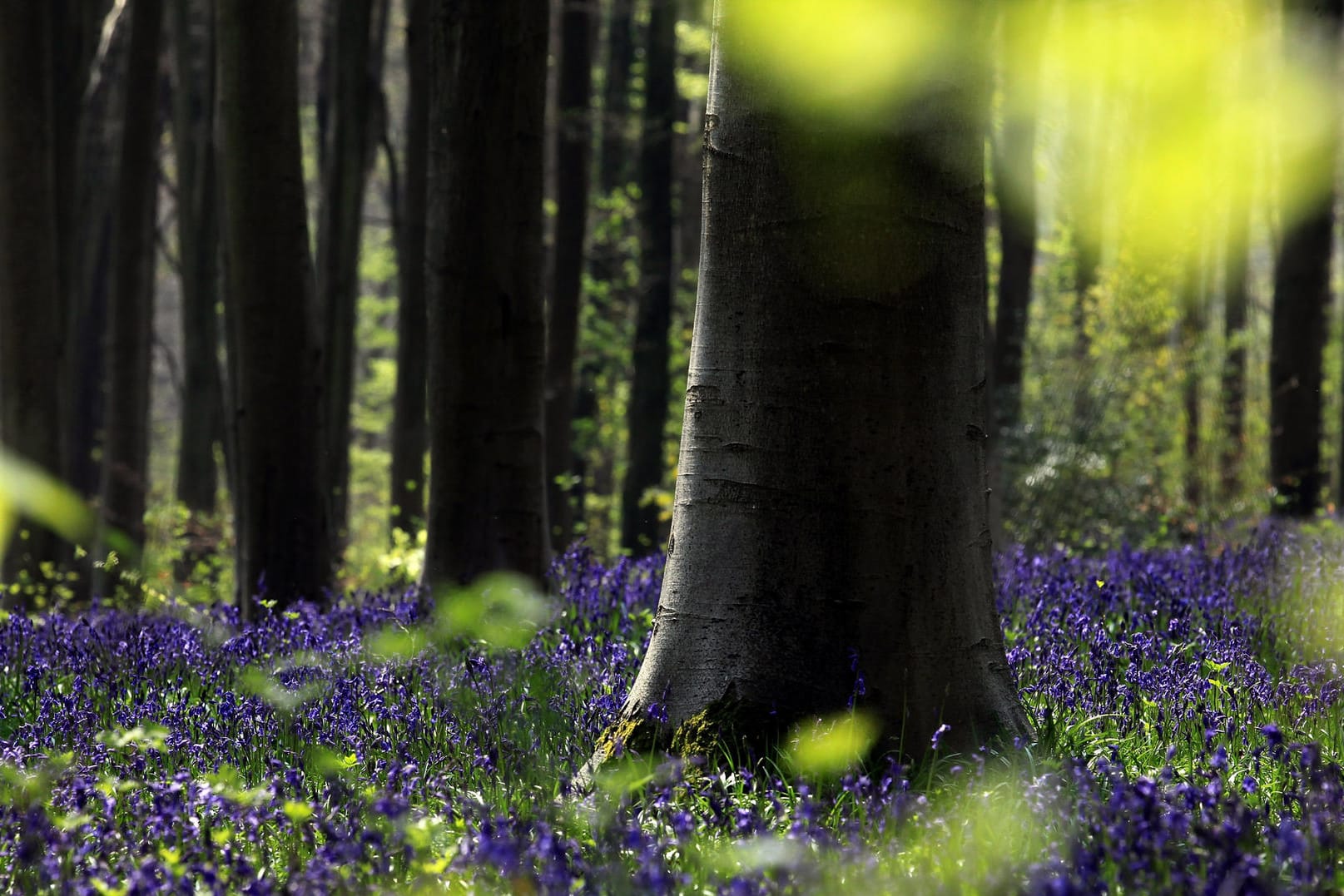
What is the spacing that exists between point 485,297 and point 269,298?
4.84 ft

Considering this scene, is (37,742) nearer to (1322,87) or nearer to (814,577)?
(814,577)

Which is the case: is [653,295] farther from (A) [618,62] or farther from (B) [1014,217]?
(A) [618,62]

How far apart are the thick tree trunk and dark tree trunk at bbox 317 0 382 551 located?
29.9 ft

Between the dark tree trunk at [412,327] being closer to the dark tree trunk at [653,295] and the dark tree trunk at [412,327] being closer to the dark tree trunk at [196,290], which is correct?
the dark tree trunk at [196,290]

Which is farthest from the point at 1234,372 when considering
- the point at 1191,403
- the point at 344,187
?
the point at 344,187

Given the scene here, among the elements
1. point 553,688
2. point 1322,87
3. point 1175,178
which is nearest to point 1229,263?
point 1175,178

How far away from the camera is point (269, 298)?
6.87 m

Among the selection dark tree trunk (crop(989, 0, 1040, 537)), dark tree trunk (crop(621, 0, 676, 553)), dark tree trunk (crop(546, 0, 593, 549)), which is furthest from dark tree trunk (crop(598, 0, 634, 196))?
dark tree trunk (crop(989, 0, 1040, 537))

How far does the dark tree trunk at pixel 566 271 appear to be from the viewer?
12797 millimetres

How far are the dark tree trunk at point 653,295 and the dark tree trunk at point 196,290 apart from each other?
4633 millimetres

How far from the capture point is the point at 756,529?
11.0 feet

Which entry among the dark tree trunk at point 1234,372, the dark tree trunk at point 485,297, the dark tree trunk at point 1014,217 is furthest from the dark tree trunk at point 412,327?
the dark tree trunk at point 1234,372

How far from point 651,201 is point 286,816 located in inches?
498

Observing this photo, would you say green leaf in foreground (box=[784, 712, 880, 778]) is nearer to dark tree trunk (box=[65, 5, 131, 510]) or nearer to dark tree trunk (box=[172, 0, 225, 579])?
dark tree trunk (box=[172, 0, 225, 579])
